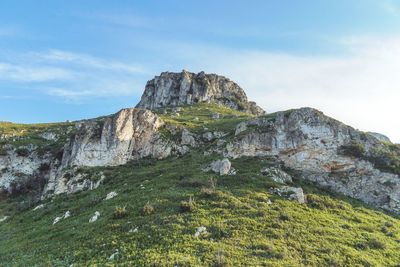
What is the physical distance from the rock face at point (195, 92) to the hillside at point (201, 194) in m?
42.2

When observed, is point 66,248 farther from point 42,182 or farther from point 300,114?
point 42,182

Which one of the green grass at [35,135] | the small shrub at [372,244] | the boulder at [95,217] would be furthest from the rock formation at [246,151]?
the boulder at [95,217]

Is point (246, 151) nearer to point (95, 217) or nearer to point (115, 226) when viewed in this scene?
point (95, 217)

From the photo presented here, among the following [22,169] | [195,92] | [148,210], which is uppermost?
[195,92]

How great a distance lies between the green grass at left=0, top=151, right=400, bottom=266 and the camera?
98.8 feet

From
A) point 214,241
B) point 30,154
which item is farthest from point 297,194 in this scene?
point 30,154

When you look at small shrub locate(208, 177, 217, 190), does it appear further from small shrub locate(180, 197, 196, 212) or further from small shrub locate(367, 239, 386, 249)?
small shrub locate(367, 239, 386, 249)

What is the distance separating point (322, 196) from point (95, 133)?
3692 centimetres

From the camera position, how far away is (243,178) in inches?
1935

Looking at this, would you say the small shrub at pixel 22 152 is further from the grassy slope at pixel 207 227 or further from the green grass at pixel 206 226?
the green grass at pixel 206 226

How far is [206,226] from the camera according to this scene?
1358 inches

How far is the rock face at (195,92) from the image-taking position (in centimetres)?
13250

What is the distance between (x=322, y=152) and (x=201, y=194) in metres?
23.1

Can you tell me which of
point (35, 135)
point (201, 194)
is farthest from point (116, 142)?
point (35, 135)
